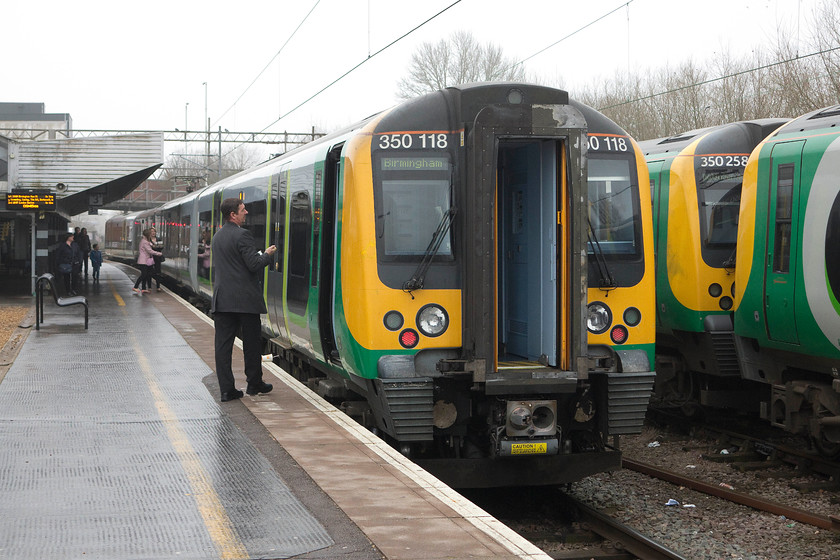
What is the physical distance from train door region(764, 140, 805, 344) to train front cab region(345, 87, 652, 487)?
2.51 meters

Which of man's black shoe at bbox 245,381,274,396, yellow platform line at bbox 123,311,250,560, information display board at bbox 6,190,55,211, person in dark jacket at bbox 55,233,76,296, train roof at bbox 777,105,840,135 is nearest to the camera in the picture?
yellow platform line at bbox 123,311,250,560

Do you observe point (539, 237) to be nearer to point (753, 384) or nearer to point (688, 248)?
point (688, 248)

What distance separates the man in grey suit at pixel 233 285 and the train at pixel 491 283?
99cm

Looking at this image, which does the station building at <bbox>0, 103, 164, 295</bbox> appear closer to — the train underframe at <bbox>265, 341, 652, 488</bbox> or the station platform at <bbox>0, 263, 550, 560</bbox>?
the station platform at <bbox>0, 263, 550, 560</bbox>

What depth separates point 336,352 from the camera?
871 centimetres

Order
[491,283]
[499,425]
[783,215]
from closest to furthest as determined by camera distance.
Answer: [491,283], [499,425], [783,215]

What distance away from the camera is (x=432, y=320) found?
7551 mm

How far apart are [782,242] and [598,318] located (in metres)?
2.63

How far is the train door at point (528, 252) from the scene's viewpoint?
7.70 metres

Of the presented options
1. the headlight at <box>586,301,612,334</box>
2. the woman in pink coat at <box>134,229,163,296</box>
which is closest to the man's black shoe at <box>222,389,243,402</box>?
the headlight at <box>586,301,612,334</box>

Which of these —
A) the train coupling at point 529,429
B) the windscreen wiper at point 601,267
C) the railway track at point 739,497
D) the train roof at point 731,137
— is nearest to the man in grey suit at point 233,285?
the train coupling at point 529,429

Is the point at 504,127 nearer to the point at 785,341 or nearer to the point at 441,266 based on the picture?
the point at 441,266

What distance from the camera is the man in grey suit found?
8.92 meters


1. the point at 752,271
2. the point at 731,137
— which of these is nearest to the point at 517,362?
the point at 752,271
